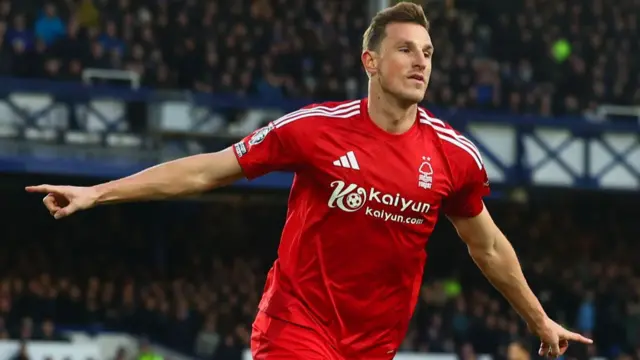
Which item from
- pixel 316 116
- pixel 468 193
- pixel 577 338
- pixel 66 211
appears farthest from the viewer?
pixel 577 338

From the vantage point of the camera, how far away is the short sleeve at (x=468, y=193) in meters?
6.64

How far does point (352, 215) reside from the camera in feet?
21.2

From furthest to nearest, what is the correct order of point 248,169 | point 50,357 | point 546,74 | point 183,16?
1. point 546,74
2. point 183,16
3. point 50,357
4. point 248,169

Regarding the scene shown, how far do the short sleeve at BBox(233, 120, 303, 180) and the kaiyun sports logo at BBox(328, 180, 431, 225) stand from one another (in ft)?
0.70

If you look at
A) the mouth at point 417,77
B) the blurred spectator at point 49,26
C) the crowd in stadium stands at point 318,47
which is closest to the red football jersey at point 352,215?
the mouth at point 417,77

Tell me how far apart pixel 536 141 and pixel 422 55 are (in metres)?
16.7

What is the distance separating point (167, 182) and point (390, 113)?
98 centimetres

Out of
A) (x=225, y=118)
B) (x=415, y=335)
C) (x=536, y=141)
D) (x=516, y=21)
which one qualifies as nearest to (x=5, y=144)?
(x=225, y=118)

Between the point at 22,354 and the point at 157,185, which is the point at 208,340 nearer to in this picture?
the point at 22,354

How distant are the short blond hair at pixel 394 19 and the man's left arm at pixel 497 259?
84 cm

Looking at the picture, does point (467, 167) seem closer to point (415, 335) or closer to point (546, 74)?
point (415, 335)

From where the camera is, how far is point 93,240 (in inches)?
939

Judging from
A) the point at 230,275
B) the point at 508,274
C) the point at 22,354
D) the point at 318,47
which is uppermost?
the point at 318,47

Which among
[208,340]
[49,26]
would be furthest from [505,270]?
[49,26]
